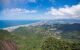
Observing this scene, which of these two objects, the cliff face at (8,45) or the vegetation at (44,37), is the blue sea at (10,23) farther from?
the cliff face at (8,45)

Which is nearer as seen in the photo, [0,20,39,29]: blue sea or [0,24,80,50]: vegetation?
[0,24,80,50]: vegetation

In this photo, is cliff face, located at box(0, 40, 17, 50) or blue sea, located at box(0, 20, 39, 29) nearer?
cliff face, located at box(0, 40, 17, 50)

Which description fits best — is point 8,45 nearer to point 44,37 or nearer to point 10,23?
point 10,23

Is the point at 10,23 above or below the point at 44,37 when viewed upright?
above

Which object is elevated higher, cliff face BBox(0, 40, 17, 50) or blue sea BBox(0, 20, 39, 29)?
blue sea BBox(0, 20, 39, 29)

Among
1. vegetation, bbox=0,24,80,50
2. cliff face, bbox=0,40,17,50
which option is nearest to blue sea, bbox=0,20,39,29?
vegetation, bbox=0,24,80,50

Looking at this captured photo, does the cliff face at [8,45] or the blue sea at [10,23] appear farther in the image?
the blue sea at [10,23]

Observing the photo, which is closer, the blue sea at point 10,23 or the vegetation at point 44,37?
the vegetation at point 44,37

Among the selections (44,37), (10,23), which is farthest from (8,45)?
(44,37)

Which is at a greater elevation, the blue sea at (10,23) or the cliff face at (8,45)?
the blue sea at (10,23)

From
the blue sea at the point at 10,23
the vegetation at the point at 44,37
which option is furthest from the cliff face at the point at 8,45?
the blue sea at the point at 10,23

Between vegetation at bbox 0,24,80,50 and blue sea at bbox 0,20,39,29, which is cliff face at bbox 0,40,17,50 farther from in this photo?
blue sea at bbox 0,20,39,29
